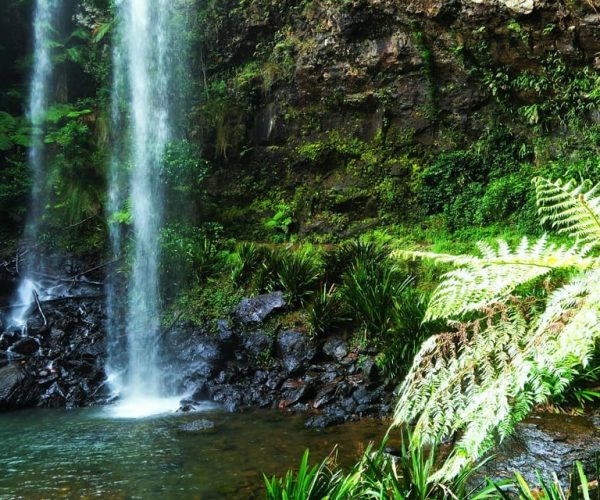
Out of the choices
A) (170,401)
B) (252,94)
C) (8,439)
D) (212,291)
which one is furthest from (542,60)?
(8,439)

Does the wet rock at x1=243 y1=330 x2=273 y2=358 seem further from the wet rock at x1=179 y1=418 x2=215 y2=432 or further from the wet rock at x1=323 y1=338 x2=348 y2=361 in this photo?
the wet rock at x1=179 y1=418 x2=215 y2=432

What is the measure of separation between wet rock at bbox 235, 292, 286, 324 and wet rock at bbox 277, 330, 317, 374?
639 mm

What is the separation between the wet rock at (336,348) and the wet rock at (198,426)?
243 centimetres

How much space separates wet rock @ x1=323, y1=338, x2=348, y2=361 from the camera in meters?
8.08

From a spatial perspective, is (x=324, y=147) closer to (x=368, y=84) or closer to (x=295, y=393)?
(x=368, y=84)

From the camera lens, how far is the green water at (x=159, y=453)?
4.63 metres

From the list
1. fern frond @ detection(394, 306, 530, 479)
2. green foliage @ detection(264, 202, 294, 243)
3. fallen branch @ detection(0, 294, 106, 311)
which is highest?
green foliage @ detection(264, 202, 294, 243)

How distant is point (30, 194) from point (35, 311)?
3941 mm

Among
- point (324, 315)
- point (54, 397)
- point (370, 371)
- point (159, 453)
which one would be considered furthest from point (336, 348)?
point (54, 397)

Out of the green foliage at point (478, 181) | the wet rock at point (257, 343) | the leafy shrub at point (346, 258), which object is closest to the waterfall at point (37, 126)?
the wet rock at point (257, 343)

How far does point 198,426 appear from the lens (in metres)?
6.47

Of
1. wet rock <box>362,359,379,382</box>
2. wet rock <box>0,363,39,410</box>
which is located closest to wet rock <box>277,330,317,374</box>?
wet rock <box>362,359,379,382</box>

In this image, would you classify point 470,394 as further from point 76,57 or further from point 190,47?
point 76,57

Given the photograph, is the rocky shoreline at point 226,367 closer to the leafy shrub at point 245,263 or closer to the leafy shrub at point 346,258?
the leafy shrub at point 245,263
